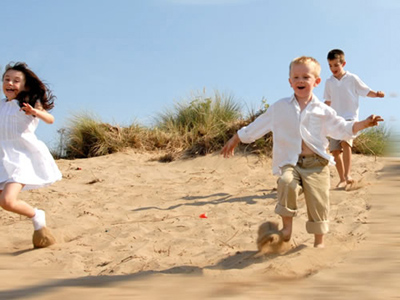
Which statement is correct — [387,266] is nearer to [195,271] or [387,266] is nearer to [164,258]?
[195,271]

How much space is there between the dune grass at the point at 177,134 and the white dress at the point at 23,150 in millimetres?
4926

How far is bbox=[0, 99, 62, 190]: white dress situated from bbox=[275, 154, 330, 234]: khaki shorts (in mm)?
2255

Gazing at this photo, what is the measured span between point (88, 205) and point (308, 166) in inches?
135

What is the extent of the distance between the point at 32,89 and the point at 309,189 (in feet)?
9.43

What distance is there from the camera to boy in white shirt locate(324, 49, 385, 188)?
6.44 meters

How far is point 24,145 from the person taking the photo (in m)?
4.53

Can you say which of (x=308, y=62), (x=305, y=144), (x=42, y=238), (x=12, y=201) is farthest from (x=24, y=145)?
(x=308, y=62)

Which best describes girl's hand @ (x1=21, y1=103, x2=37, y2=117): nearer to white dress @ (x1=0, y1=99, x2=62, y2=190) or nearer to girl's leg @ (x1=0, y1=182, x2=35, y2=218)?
white dress @ (x1=0, y1=99, x2=62, y2=190)

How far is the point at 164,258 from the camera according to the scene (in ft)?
12.9

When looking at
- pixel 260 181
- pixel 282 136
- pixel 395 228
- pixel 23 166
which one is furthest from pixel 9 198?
pixel 260 181

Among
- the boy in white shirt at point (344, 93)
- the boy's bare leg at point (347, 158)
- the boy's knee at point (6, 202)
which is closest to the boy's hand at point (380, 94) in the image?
the boy in white shirt at point (344, 93)

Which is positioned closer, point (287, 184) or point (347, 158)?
point (287, 184)

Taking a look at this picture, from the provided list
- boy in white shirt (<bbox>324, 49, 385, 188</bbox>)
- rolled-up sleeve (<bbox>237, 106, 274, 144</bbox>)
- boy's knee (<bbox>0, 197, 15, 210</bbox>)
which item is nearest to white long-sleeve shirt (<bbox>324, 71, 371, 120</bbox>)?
boy in white shirt (<bbox>324, 49, 385, 188</bbox>)

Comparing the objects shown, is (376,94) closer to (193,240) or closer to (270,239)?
(193,240)
